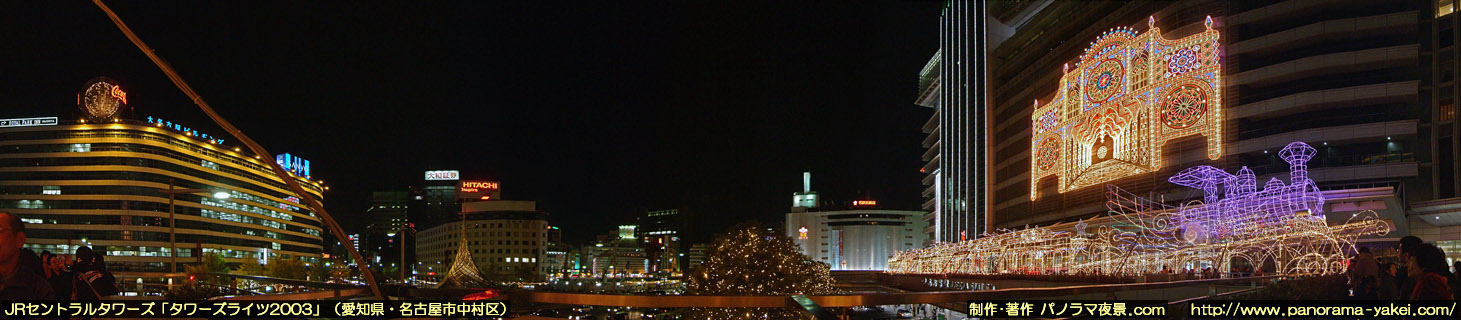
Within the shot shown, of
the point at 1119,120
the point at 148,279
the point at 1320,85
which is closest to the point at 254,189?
the point at 148,279

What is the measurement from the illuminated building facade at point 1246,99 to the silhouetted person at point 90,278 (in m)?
48.2

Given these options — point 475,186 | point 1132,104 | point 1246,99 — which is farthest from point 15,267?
point 475,186

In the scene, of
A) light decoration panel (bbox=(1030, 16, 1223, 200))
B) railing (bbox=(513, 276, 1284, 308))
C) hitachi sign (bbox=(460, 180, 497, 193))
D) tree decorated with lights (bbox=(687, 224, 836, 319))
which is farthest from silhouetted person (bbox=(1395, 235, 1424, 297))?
hitachi sign (bbox=(460, 180, 497, 193))

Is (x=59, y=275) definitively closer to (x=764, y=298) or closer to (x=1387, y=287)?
(x=764, y=298)

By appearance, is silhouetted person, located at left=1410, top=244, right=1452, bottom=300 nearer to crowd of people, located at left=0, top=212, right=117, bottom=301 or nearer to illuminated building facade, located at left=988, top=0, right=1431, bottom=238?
crowd of people, located at left=0, top=212, right=117, bottom=301

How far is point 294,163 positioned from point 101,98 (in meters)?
41.4

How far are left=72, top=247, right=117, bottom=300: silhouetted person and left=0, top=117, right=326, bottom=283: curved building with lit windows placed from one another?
93.6m

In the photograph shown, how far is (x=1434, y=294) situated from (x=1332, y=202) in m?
41.8

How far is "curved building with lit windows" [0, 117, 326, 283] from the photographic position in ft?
315

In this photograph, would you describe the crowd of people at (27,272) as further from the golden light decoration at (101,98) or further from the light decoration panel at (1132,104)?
the golden light decoration at (101,98)

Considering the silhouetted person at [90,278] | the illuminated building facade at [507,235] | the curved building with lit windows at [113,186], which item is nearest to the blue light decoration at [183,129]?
the curved building with lit windows at [113,186]

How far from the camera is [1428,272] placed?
8.83m
